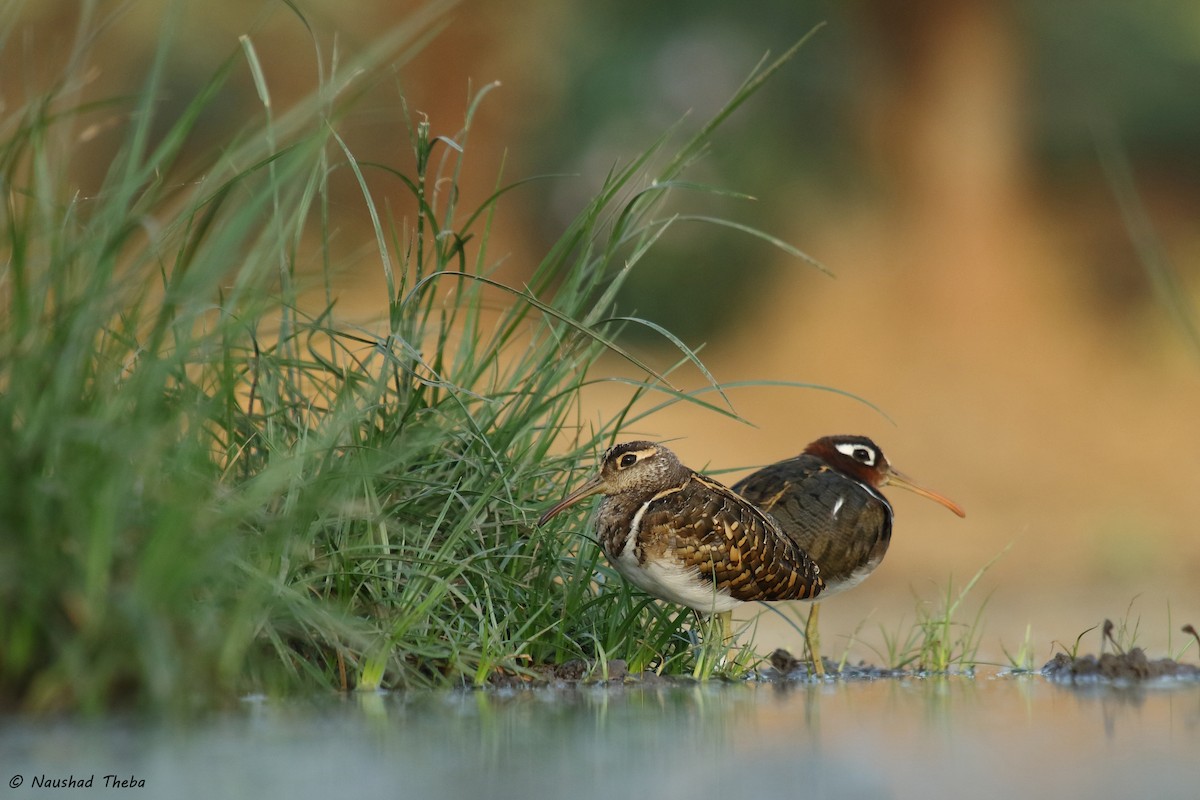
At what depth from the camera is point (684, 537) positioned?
383cm

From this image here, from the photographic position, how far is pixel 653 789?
2299 mm

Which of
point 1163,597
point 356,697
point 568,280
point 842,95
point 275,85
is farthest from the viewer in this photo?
point 275,85

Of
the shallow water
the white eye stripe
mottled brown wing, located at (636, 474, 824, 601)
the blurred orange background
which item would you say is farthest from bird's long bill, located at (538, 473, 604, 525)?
→ the blurred orange background

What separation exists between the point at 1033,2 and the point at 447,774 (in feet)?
52.8

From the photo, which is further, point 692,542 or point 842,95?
point 842,95

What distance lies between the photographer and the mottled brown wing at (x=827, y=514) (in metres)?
4.51

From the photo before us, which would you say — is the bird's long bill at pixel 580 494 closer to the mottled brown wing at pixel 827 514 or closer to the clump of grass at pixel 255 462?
the clump of grass at pixel 255 462

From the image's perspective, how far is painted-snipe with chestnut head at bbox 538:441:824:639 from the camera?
12.4ft

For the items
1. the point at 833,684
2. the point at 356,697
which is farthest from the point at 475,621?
the point at 833,684

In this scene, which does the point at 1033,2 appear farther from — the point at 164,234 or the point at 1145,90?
the point at 164,234

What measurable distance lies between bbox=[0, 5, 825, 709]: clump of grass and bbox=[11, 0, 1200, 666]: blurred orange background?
10.8 m

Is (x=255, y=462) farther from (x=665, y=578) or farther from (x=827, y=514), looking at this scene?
(x=827, y=514)

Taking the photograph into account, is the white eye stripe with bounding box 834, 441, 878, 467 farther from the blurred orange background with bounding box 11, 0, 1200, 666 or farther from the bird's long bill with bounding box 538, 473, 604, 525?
the blurred orange background with bounding box 11, 0, 1200, 666

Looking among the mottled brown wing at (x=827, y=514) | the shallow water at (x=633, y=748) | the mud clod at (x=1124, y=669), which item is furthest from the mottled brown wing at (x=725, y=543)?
the mud clod at (x=1124, y=669)
